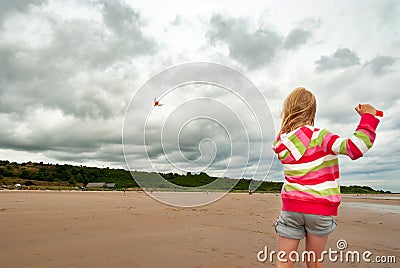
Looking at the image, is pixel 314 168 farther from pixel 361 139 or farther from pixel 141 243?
pixel 141 243

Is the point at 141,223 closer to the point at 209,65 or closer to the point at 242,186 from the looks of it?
the point at 209,65

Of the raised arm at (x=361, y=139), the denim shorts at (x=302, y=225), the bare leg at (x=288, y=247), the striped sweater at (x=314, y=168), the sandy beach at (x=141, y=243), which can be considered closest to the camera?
the raised arm at (x=361, y=139)

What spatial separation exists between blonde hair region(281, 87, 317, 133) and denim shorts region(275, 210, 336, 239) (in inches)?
33.6

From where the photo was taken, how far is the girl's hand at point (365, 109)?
2555 millimetres

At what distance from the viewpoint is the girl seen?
106 inches

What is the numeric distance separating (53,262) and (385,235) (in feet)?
28.7

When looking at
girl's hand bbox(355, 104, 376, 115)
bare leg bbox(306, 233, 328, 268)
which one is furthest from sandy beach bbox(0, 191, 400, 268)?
girl's hand bbox(355, 104, 376, 115)

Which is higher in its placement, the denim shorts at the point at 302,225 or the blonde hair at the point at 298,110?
the blonde hair at the point at 298,110

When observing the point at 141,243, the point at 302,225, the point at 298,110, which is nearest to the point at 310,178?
the point at 302,225

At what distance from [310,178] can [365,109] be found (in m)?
0.76

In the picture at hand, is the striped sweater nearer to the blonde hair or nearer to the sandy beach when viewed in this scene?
the blonde hair

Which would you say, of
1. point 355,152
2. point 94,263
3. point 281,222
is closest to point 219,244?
point 94,263

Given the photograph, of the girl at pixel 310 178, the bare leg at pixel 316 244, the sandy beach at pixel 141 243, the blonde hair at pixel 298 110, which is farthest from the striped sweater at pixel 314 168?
the sandy beach at pixel 141 243

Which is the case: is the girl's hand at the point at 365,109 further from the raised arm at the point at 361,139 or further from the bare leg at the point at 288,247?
the bare leg at the point at 288,247
